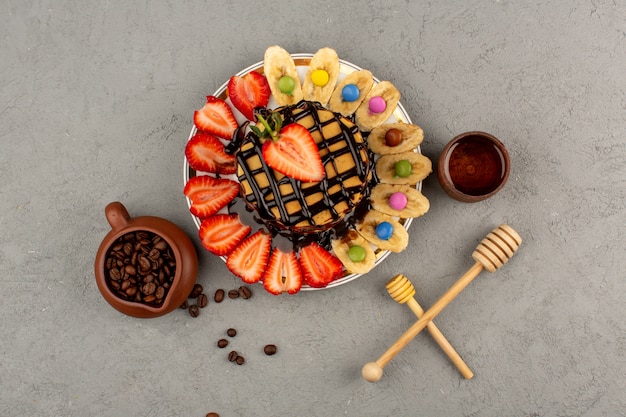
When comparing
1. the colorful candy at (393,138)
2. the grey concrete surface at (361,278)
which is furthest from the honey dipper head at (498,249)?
the colorful candy at (393,138)

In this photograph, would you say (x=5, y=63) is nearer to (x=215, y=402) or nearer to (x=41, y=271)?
(x=41, y=271)

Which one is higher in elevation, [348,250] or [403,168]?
[403,168]

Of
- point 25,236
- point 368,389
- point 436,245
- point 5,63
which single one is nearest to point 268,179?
point 436,245

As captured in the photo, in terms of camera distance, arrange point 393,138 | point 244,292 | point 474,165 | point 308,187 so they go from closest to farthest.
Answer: point 308,187
point 393,138
point 474,165
point 244,292

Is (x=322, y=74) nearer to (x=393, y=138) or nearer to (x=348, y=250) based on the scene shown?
(x=393, y=138)

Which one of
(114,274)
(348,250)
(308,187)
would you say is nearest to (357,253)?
(348,250)

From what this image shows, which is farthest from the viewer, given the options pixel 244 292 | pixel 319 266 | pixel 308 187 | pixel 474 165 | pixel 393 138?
pixel 244 292
